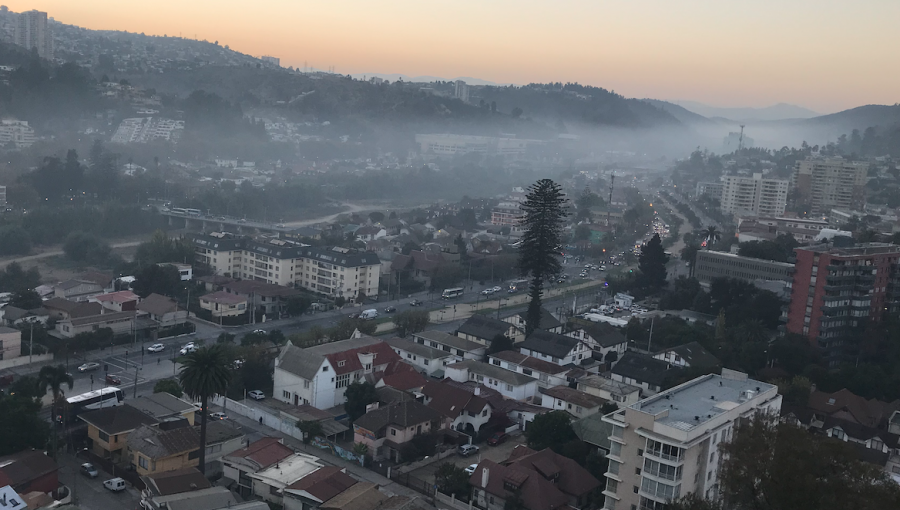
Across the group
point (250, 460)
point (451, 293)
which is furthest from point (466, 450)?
point (451, 293)

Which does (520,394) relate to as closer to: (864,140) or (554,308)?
(554,308)

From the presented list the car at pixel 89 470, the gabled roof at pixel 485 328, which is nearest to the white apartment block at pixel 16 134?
the gabled roof at pixel 485 328

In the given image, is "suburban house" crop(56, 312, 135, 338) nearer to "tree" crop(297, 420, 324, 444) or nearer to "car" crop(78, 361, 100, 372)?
"car" crop(78, 361, 100, 372)

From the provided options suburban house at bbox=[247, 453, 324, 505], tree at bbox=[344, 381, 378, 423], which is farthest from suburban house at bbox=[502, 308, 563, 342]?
suburban house at bbox=[247, 453, 324, 505]

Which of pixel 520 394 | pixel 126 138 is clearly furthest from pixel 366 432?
pixel 126 138

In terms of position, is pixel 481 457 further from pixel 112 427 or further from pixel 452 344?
pixel 112 427

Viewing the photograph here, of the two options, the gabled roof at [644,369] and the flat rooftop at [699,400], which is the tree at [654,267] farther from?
the flat rooftop at [699,400]
